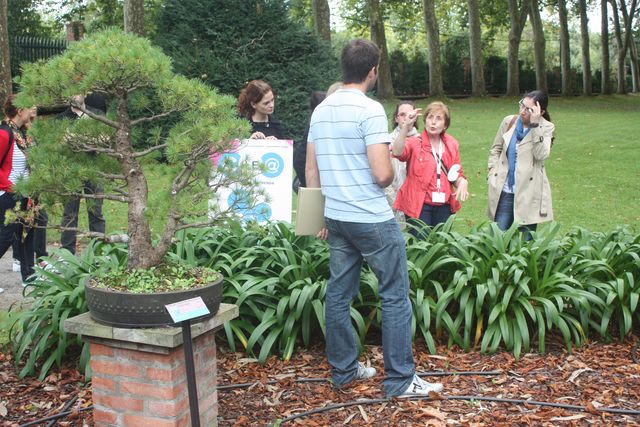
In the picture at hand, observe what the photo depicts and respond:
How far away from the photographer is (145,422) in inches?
139

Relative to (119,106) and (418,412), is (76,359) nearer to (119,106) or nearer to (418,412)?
(119,106)

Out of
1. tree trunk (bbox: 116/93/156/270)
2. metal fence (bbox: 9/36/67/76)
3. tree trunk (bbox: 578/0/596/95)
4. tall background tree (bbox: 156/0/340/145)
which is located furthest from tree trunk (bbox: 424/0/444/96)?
tree trunk (bbox: 116/93/156/270)

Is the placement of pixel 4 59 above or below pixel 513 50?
below

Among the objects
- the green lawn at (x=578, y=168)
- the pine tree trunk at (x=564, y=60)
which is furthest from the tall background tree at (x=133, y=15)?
the pine tree trunk at (x=564, y=60)

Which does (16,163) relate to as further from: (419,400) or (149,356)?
(419,400)

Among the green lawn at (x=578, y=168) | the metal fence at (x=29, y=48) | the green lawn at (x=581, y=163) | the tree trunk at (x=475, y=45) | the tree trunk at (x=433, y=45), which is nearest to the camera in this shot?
the green lawn at (x=578, y=168)

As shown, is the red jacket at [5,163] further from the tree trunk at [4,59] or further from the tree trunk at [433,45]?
the tree trunk at [433,45]

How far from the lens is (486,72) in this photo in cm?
3741

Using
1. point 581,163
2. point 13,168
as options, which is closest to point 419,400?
point 13,168

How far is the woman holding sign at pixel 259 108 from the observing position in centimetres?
647

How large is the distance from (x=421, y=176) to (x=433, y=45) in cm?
2582

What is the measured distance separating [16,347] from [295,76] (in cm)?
865

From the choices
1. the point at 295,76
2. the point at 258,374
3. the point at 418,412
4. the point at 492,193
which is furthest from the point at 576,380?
the point at 295,76

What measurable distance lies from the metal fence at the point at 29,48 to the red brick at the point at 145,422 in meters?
18.2
